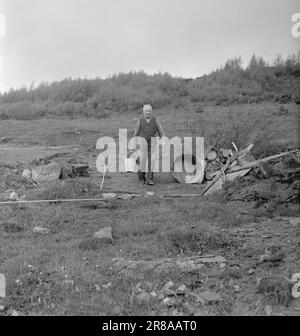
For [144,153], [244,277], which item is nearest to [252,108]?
[144,153]

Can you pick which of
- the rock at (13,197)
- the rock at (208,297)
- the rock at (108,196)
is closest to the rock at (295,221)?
the rock at (208,297)

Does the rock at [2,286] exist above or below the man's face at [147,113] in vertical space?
below

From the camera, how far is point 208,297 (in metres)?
4.14

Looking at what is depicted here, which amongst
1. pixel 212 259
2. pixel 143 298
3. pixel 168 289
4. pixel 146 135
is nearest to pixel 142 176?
pixel 146 135

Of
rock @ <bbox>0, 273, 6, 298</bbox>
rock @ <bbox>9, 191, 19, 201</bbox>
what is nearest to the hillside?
rock @ <bbox>9, 191, 19, 201</bbox>

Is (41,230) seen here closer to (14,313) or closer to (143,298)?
(14,313)

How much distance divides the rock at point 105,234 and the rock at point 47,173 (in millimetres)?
4158

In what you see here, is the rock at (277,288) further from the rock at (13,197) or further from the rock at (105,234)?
the rock at (13,197)

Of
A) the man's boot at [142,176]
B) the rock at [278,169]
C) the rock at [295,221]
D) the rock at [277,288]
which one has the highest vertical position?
the rock at [278,169]

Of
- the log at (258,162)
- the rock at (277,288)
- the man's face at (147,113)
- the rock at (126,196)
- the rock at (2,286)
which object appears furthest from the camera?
the man's face at (147,113)

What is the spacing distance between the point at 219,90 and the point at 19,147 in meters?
11.7

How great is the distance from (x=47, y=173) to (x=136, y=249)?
5209 millimetres

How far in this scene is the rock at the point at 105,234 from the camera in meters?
5.84
